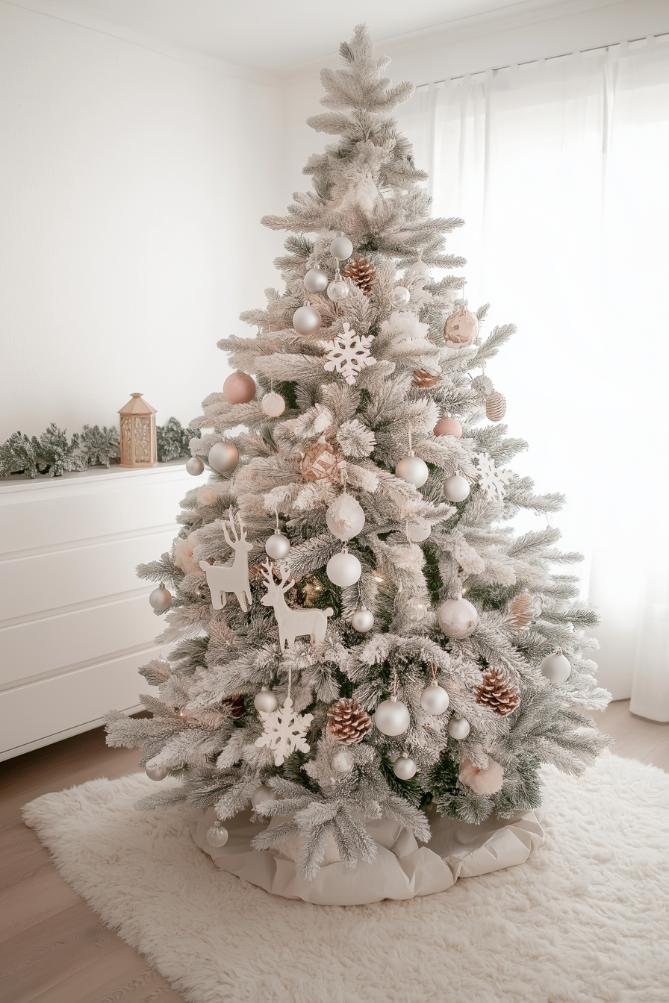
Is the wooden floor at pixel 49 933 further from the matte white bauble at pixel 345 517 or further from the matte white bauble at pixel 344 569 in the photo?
the matte white bauble at pixel 345 517

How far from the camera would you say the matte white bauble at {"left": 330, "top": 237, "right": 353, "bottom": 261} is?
190 centimetres

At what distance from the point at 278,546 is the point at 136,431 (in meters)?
1.31

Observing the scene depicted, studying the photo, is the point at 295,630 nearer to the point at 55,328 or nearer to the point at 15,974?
the point at 15,974

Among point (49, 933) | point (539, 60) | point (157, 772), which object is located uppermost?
point (539, 60)

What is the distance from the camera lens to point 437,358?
2.00 m

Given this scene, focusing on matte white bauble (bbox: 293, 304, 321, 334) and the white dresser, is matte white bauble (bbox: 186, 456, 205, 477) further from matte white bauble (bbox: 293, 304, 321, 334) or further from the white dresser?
the white dresser

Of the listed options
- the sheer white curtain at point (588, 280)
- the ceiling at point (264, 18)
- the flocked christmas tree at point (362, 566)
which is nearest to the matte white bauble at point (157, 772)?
the flocked christmas tree at point (362, 566)

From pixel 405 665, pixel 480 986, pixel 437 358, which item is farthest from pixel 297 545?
pixel 480 986

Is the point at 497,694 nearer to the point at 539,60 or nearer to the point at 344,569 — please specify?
the point at 344,569

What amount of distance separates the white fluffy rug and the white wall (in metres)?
1.57

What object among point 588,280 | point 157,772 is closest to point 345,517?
point 157,772

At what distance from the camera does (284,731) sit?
1.89 meters

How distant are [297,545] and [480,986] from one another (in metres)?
1.01

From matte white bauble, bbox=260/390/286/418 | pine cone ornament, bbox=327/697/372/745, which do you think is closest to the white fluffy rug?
pine cone ornament, bbox=327/697/372/745
